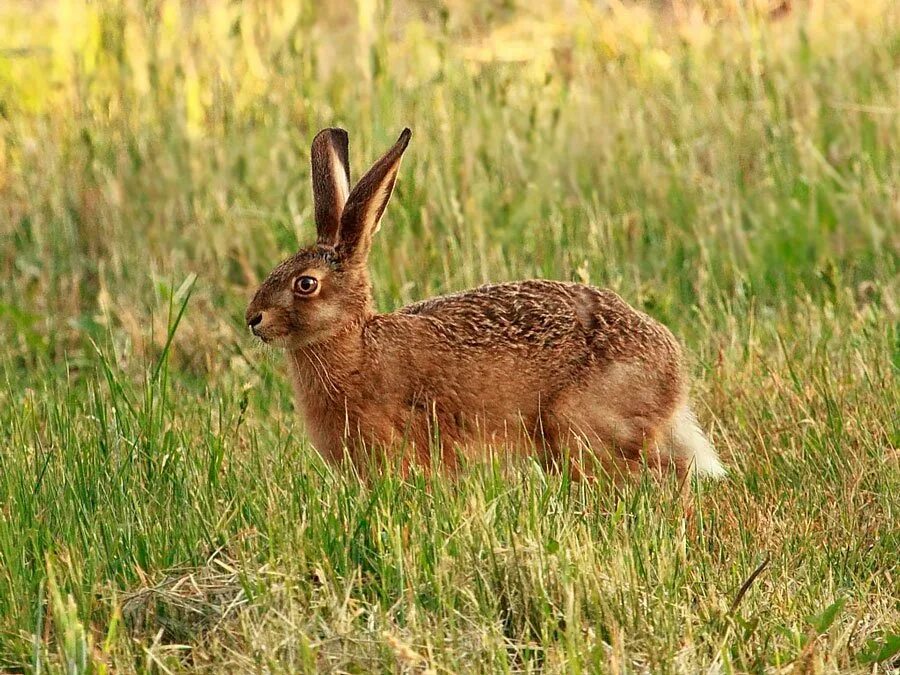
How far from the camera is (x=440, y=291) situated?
654 cm

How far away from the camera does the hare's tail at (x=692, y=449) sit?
448cm

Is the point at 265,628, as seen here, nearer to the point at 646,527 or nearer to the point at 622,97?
the point at 646,527

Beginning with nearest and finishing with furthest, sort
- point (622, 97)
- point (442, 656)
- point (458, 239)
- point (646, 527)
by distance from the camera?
point (442, 656), point (646, 527), point (458, 239), point (622, 97)

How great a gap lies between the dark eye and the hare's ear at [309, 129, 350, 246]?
0.58 feet

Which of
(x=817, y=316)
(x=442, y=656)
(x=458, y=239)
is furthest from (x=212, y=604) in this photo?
(x=458, y=239)

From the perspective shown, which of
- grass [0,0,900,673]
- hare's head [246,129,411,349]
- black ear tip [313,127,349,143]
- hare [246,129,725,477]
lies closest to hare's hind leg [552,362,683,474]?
hare [246,129,725,477]

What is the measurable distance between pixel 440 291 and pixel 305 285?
1.99 m

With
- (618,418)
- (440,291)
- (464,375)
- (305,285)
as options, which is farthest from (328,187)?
(440,291)

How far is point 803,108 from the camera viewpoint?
7.95 meters

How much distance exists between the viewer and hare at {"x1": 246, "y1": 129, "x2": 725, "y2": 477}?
178 inches

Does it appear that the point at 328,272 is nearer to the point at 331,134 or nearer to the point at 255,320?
the point at 255,320

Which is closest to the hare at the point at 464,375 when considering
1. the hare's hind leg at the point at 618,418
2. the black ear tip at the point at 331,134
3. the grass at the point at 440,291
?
the hare's hind leg at the point at 618,418

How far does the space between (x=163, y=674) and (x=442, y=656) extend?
60 centimetres

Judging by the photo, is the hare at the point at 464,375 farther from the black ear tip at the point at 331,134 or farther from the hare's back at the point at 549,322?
the black ear tip at the point at 331,134
